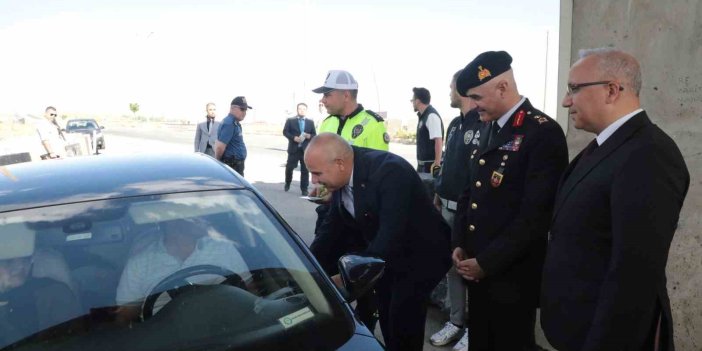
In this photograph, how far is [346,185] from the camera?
2805 mm

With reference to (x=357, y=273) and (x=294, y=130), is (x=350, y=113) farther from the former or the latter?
(x=294, y=130)

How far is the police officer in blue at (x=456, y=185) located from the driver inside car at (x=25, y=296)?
2.38m

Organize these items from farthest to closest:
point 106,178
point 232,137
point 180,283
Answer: point 232,137 → point 106,178 → point 180,283

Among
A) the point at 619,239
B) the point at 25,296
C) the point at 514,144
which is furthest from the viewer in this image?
the point at 514,144

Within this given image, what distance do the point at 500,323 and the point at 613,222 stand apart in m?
1.07

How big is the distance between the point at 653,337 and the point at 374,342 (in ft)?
2.83

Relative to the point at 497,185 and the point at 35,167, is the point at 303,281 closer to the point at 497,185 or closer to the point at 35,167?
the point at 497,185

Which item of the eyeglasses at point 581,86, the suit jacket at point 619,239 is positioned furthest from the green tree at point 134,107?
the suit jacket at point 619,239

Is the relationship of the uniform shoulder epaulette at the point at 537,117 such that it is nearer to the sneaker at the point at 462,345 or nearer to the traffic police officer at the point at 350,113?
the sneaker at the point at 462,345

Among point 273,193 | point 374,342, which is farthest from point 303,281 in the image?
point 273,193

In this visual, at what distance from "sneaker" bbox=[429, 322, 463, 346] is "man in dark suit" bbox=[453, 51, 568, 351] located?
103 centimetres

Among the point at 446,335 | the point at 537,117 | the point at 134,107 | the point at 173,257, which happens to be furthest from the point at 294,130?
the point at 134,107

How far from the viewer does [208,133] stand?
804 centimetres

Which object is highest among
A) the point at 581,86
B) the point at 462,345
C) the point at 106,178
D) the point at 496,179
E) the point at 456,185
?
the point at 581,86
